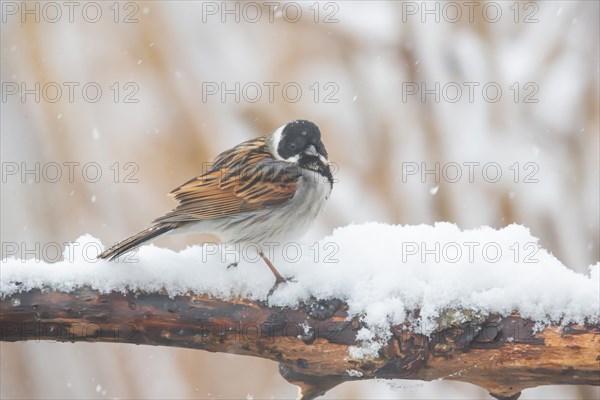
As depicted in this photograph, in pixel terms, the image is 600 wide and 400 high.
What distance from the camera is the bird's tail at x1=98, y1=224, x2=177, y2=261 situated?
3781 mm

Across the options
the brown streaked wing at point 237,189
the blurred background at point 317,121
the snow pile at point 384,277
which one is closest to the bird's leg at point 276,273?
the snow pile at point 384,277

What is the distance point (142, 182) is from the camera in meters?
7.18

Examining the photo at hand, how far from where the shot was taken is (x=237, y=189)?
16.2 ft

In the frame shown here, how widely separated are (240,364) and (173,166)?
1.92 meters

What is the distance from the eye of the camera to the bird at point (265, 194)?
479 cm

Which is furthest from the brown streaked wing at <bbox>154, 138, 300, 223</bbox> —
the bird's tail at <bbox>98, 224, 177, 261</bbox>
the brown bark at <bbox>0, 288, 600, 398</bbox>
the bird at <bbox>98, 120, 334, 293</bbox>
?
the brown bark at <bbox>0, 288, 600, 398</bbox>

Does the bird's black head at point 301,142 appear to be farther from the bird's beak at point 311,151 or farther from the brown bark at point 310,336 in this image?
the brown bark at point 310,336

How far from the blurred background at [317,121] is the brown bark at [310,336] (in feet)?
9.66

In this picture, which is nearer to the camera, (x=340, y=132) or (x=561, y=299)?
(x=561, y=299)

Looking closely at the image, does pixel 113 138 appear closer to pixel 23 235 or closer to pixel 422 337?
pixel 23 235

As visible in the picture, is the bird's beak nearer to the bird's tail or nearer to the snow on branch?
the bird's tail

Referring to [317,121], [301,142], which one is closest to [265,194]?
[301,142]

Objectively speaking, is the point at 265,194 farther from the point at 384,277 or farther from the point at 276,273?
the point at 384,277

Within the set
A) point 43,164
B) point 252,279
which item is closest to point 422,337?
point 252,279
